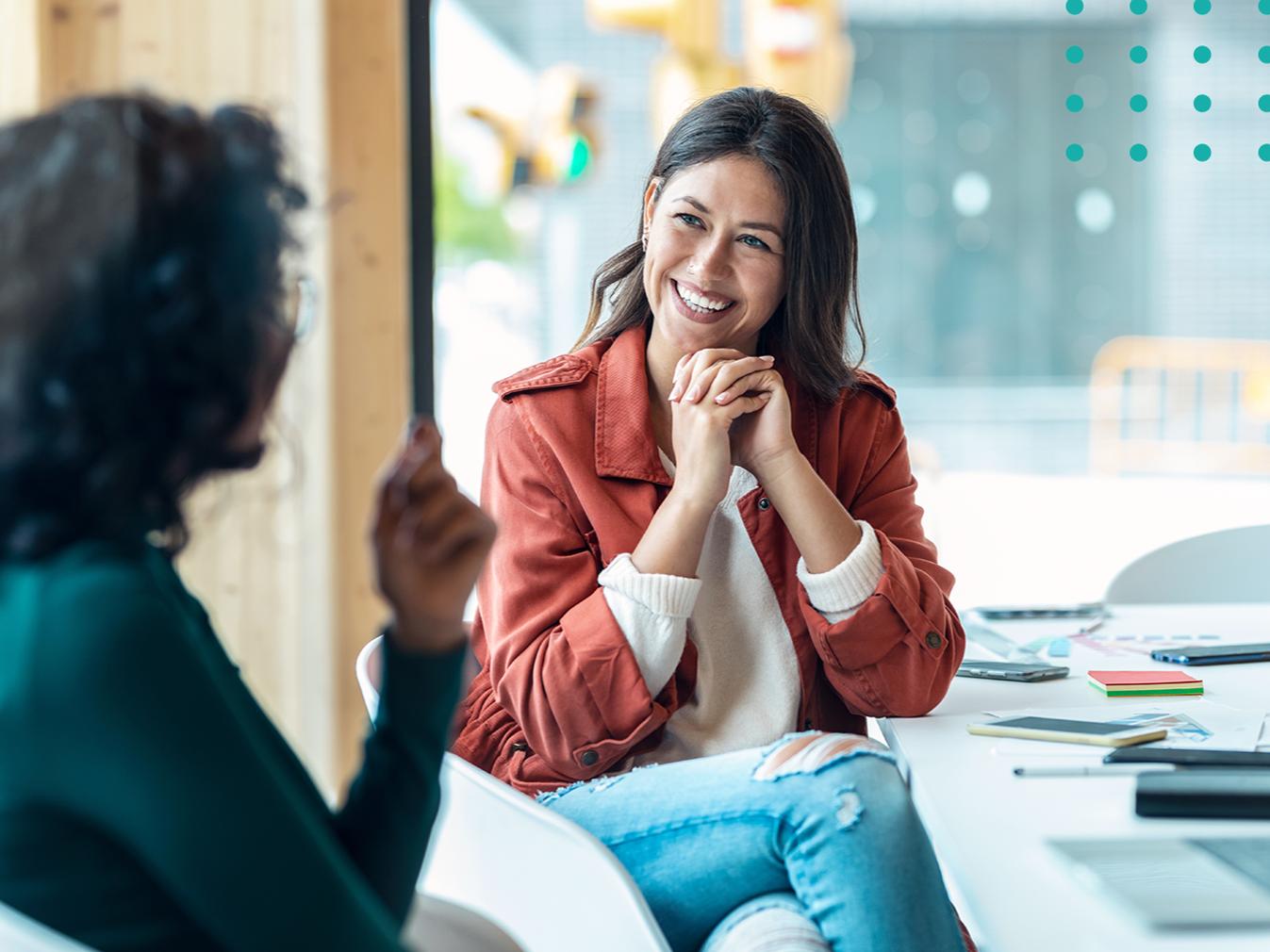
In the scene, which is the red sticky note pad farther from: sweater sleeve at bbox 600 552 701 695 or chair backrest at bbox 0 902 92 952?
chair backrest at bbox 0 902 92 952

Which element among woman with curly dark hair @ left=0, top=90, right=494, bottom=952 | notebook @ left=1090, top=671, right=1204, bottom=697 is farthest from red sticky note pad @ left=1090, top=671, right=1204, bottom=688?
woman with curly dark hair @ left=0, top=90, right=494, bottom=952

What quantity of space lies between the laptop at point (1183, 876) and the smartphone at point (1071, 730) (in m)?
0.28

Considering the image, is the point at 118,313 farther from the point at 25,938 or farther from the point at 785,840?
the point at 785,840

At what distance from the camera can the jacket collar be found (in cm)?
155

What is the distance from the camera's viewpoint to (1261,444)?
18.5ft

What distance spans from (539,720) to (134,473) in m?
0.73

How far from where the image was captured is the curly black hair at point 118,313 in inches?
27.3

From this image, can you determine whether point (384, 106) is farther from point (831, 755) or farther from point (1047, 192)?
point (1047, 192)

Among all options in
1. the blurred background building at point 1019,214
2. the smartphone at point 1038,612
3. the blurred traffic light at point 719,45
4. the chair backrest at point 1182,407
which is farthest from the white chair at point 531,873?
the chair backrest at point 1182,407

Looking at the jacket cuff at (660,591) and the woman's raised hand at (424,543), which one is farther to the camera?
the jacket cuff at (660,591)

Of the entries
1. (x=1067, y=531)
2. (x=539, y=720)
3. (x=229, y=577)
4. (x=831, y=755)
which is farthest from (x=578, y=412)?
(x=1067, y=531)

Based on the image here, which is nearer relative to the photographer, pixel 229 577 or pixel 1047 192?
pixel 229 577

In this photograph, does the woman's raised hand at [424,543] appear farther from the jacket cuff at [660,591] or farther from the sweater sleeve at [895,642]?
the sweater sleeve at [895,642]

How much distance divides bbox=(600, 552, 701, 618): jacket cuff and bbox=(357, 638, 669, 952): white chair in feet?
0.84
